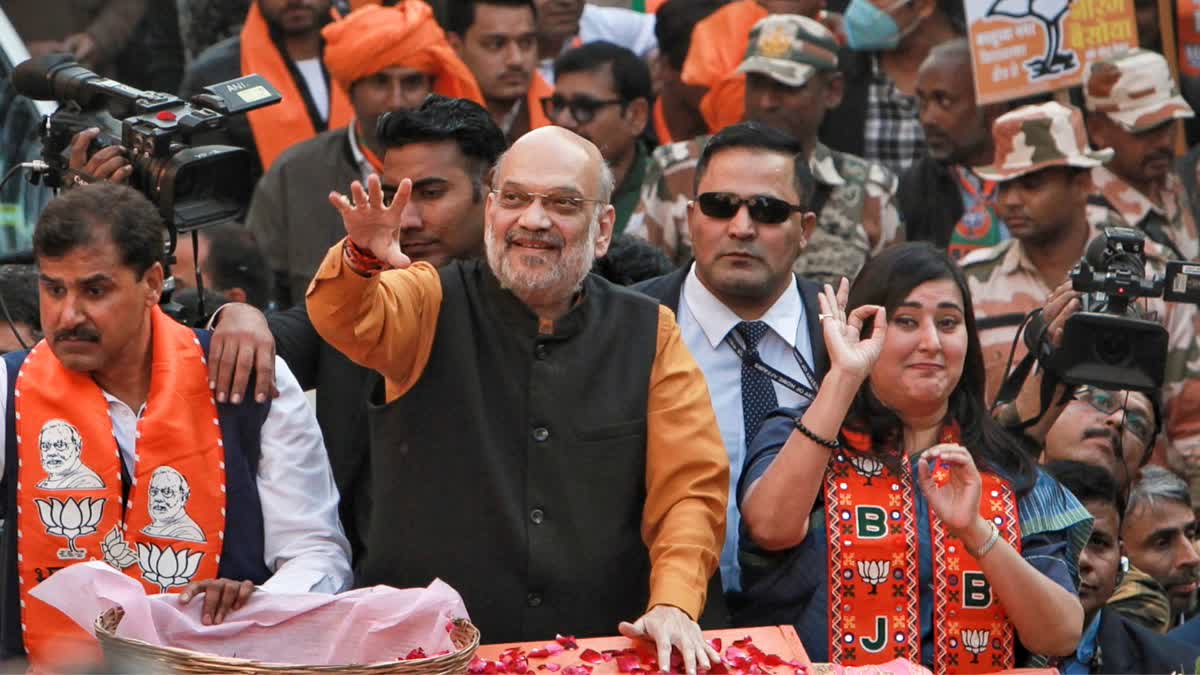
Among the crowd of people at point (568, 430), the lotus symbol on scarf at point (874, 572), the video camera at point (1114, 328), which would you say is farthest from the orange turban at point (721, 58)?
the lotus symbol on scarf at point (874, 572)

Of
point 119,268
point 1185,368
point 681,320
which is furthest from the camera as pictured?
point 1185,368

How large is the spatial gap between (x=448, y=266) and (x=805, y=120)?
2887 millimetres

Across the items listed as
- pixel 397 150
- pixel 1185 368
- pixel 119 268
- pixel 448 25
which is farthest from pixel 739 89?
pixel 119 268

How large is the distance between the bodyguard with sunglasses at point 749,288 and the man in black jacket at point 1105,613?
965mm

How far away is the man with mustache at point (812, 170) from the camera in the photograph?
6.88 metres

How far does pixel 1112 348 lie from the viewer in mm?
4848

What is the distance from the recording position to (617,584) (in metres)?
4.43

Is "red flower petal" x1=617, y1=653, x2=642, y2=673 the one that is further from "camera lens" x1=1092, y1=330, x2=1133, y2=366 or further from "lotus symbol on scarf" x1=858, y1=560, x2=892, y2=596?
"camera lens" x1=1092, y1=330, x2=1133, y2=366

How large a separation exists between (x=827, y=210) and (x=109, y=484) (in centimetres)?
339

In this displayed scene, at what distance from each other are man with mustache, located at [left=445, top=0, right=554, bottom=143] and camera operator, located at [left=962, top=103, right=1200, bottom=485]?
72.4 inches

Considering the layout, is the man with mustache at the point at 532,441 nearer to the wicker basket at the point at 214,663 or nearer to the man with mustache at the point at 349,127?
the wicker basket at the point at 214,663

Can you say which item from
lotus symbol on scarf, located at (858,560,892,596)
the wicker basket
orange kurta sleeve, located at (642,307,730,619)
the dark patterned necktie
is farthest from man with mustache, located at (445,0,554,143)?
the wicker basket

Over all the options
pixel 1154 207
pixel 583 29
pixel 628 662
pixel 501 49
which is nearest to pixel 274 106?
pixel 501 49

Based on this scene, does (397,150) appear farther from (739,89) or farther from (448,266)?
(739,89)
